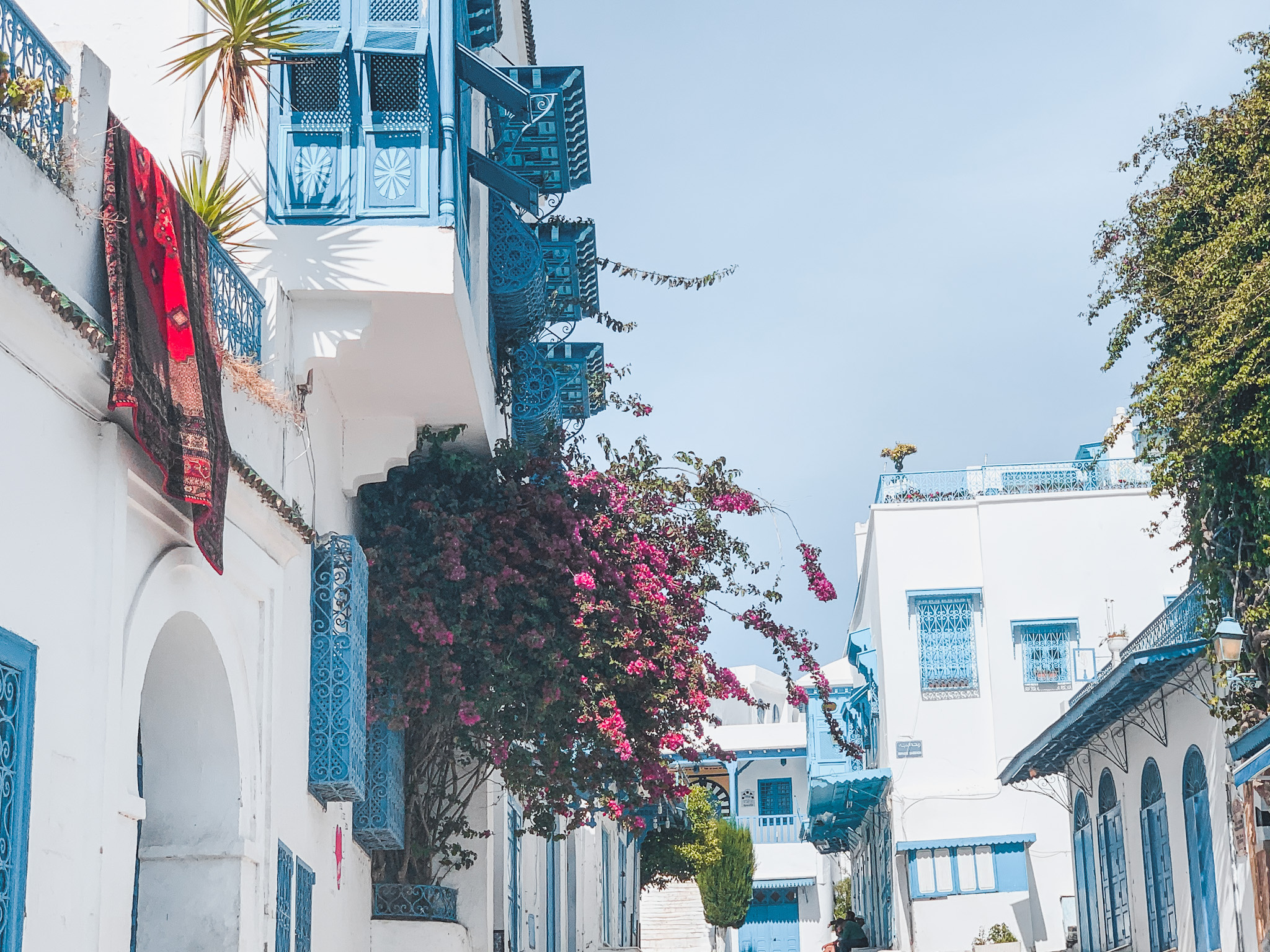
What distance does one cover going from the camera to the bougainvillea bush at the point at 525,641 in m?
9.42

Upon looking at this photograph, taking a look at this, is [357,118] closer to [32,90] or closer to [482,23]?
[482,23]

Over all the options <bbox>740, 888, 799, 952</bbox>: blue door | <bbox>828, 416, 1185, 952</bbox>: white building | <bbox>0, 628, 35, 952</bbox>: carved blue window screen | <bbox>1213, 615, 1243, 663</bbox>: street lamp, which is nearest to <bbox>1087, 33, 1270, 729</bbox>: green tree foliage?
<bbox>1213, 615, 1243, 663</bbox>: street lamp

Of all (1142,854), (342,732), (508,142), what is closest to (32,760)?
(342,732)

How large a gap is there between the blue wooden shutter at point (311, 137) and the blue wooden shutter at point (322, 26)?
0.08 m

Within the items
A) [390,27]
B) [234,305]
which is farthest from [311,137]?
[234,305]

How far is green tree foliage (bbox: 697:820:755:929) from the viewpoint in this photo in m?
36.0

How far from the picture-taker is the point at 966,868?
76.1ft

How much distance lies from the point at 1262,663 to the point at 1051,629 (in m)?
12.9

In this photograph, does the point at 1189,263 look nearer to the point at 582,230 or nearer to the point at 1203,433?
the point at 1203,433

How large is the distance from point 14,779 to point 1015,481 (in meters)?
22.0

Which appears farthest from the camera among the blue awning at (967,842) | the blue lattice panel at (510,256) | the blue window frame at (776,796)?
the blue window frame at (776,796)

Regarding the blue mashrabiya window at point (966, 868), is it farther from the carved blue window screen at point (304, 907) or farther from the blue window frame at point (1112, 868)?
the carved blue window screen at point (304, 907)

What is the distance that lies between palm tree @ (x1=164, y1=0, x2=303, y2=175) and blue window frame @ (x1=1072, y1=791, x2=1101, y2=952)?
43.6 feet

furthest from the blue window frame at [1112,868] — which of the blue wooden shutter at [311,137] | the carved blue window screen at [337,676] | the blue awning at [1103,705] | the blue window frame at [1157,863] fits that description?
the blue wooden shutter at [311,137]
